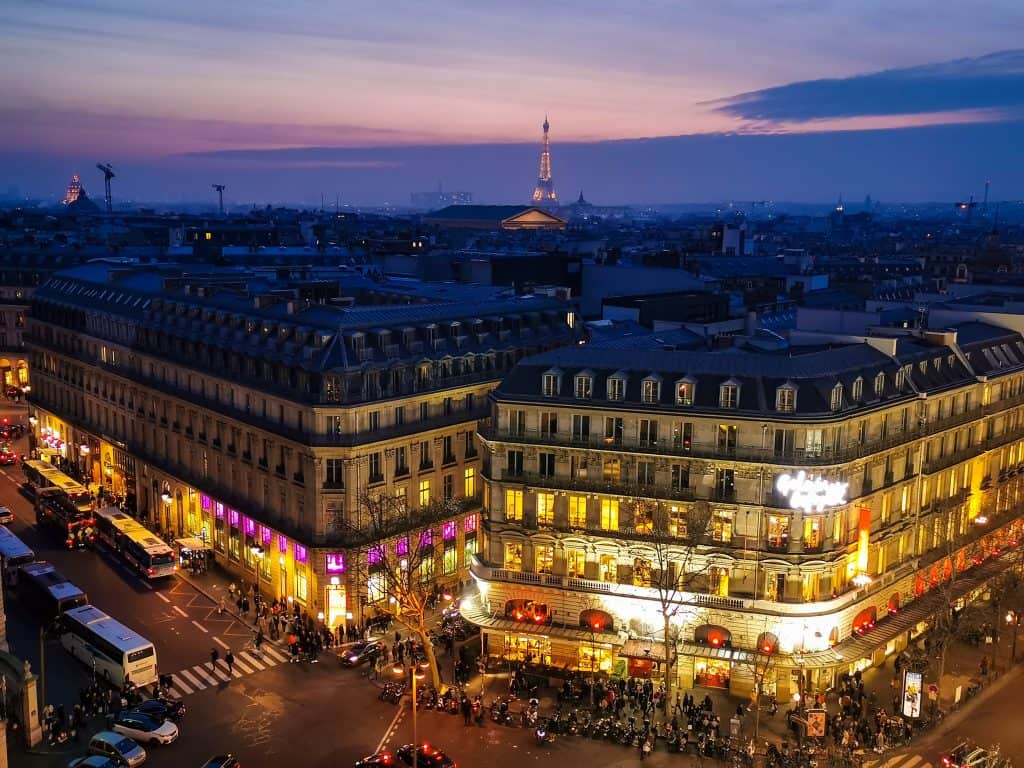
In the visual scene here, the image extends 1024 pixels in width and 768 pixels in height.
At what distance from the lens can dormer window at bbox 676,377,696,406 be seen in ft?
230

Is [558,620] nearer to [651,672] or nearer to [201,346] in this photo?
[651,672]

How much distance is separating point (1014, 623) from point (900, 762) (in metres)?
27.7

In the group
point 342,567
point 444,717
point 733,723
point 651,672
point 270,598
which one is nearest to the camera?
point 733,723

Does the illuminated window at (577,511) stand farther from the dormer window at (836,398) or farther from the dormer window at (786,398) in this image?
the dormer window at (836,398)

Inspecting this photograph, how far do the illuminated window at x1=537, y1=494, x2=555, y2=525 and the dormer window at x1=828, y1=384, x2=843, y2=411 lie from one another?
65.5 ft

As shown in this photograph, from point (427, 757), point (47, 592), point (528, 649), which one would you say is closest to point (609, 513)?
point (528, 649)

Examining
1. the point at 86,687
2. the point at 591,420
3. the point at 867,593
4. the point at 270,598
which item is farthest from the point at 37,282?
the point at 867,593

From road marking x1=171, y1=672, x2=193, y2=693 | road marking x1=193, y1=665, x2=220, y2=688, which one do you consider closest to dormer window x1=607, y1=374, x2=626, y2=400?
road marking x1=193, y1=665, x2=220, y2=688

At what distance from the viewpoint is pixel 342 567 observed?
265ft

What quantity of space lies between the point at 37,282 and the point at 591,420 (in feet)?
400

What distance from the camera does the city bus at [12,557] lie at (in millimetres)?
86688

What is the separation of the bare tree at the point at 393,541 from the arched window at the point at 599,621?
11.9 metres

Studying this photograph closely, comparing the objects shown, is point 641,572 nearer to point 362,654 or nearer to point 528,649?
point 528,649

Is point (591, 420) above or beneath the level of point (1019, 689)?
above
